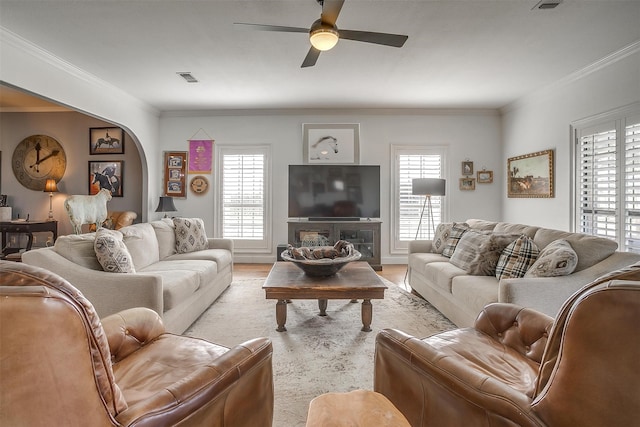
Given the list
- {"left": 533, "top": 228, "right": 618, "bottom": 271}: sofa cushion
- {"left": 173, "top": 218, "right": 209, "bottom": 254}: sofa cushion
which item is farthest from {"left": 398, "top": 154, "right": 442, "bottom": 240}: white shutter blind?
{"left": 173, "top": 218, "right": 209, "bottom": 254}: sofa cushion

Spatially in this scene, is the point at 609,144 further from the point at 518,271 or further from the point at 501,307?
the point at 501,307

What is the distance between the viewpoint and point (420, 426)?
43.7 inches

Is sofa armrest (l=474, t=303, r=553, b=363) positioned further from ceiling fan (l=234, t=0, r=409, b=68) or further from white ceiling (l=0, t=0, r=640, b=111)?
white ceiling (l=0, t=0, r=640, b=111)

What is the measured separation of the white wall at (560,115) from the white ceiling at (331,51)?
0.60 feet

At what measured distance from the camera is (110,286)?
7.09 ft

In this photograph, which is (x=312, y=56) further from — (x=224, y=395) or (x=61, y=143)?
(x=61, y=143)

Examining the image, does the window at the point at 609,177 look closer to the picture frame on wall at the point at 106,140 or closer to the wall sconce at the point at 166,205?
the wall sconce at the point at 166,205

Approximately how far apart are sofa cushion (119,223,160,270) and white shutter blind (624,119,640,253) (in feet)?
16.1

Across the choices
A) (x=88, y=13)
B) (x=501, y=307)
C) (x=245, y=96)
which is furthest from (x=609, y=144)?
(x=88, y=13)

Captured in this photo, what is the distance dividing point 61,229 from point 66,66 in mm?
3189

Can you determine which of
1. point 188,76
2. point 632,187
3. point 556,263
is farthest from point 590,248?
point 188,76

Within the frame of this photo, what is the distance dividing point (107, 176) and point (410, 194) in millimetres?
5378

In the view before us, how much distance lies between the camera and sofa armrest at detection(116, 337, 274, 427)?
2.66 ft

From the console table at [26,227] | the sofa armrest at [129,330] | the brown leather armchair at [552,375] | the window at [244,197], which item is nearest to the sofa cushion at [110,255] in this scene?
the sofa armrest at [129,330]
